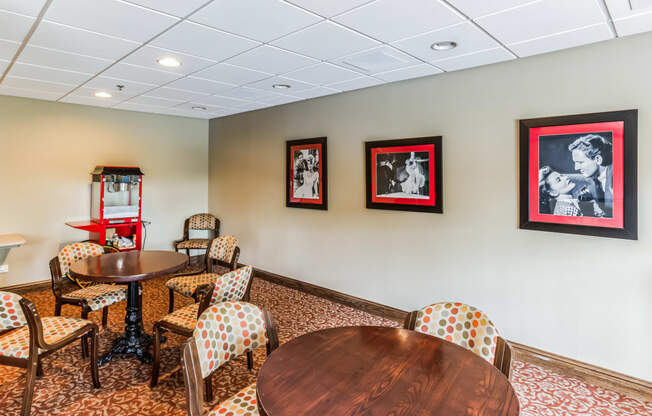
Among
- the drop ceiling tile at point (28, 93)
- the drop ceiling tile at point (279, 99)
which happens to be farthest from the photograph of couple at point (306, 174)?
the drop ceiling tile at point (28, 93)

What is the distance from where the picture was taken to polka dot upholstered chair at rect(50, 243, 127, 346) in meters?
3.34

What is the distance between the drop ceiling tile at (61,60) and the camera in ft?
10.2

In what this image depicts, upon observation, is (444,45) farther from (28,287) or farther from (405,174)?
(28,287)

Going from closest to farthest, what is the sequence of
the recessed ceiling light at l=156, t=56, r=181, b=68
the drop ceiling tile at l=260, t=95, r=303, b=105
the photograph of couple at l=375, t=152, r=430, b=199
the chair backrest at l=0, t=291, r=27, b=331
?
the chair backrest at l=0, t=291, r=27, b=331 → the recessed ceiling light at l=156, t=56, r=181, b=68 → the photograph of couple at l=375, t=152, r=430, b=199 → the drop ceiling tile at l=260, t=95, r=303, b=105

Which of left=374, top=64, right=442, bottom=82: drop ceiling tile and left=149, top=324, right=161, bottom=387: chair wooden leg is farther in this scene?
left=374, top=64, right=442, bottom=82: drop ceiling tile

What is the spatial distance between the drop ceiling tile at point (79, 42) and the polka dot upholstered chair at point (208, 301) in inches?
80.5

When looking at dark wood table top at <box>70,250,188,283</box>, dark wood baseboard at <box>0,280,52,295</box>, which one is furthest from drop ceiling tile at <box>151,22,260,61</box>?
dark wood baseboard at <box>0,280,52,295</box>

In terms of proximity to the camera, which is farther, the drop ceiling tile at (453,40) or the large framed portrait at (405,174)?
the large framed portrait at (405,174)

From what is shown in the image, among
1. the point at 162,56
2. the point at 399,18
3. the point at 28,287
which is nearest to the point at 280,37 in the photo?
the point at 399,18

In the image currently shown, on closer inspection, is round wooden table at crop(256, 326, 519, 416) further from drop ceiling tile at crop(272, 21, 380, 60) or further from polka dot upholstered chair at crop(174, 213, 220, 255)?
polka dot upholstered chair at crop(174, 213, 220, 255)

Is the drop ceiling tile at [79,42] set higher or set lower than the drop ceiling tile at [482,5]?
higher

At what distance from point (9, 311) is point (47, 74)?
8.77 feet

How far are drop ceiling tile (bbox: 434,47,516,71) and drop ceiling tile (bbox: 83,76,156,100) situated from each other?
3.33 metres

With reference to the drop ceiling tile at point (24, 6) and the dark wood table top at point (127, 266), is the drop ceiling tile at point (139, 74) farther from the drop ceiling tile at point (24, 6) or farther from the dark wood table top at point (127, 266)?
the dark wood table top at point (127, 266)
